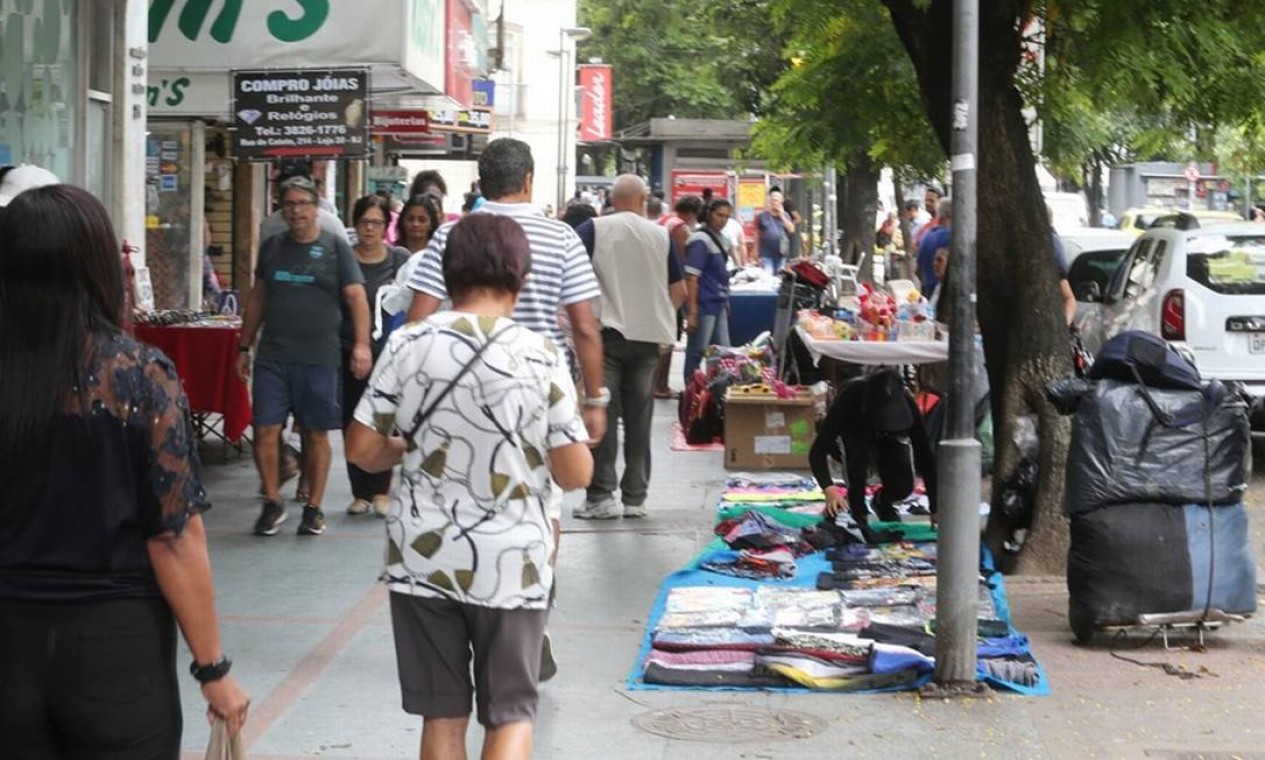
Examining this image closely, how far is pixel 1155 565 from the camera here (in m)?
7.63

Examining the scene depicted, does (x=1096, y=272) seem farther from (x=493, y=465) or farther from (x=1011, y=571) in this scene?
(x=493, y=465)

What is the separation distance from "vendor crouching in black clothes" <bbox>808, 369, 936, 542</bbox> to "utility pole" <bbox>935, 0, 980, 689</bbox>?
2739mm

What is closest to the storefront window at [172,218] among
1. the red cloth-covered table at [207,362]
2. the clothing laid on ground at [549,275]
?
the red cloth-covered table at [207,362]

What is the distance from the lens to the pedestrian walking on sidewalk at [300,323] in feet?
32.0

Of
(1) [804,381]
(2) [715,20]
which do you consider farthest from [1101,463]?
(2) [715,20]

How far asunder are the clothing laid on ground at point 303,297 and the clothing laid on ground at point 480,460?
5252 mm

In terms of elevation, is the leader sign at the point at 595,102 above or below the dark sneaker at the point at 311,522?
above

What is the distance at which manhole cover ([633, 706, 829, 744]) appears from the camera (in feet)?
21.4

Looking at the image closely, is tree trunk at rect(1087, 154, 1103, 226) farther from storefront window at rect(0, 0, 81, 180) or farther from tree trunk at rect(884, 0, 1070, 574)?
tree trunk at rect(884, 0, 1070, 574)

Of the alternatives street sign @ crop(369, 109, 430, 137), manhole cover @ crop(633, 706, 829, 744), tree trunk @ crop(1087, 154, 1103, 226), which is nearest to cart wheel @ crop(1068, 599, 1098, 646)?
manhole cover @ crop(633, 706, 829, 744)

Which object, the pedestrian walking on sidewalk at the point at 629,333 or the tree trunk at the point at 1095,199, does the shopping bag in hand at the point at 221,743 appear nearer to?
the pedestrian walking on sidewalk at the point at 629,333

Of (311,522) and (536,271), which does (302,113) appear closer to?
(311,522)

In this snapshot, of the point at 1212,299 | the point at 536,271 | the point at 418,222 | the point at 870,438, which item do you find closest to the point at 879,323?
the point at 870,438

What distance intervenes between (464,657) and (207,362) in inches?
291
